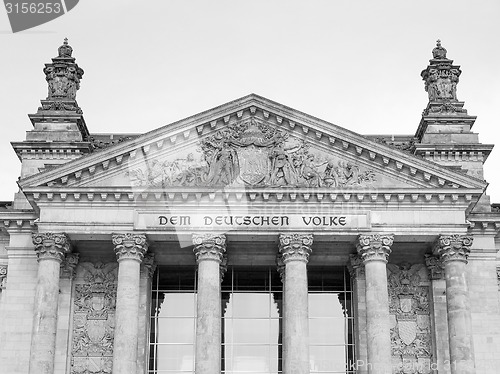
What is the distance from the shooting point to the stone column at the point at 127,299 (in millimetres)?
37219

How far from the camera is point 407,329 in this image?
4034 cm

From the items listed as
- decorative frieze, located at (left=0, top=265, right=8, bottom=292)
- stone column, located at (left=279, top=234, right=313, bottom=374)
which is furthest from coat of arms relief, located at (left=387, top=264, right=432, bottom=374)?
decorative frieze, located at (left=0, top=265, right=8, bottom=292)

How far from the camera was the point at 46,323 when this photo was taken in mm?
37625

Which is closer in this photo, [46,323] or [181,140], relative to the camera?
[46,323]

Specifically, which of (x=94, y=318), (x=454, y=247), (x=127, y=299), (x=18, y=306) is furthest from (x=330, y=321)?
(x=18, y=306)

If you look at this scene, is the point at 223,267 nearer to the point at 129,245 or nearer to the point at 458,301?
the point at 129,245

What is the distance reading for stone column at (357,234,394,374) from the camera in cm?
3719

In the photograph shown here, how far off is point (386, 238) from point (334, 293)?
4134 mm

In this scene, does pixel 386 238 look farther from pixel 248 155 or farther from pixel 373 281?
pixel 248 155

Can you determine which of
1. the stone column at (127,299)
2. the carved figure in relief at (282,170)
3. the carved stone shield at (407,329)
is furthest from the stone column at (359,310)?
the stone column at (127,299)

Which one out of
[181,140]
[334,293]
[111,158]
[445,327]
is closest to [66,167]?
[111,158]

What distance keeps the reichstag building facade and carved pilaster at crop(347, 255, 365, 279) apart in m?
0.08

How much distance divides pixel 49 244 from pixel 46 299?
84.8 inches

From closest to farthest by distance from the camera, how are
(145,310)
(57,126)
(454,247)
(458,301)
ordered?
(458,301) → (454,247) → (145,310) → (57,126)
